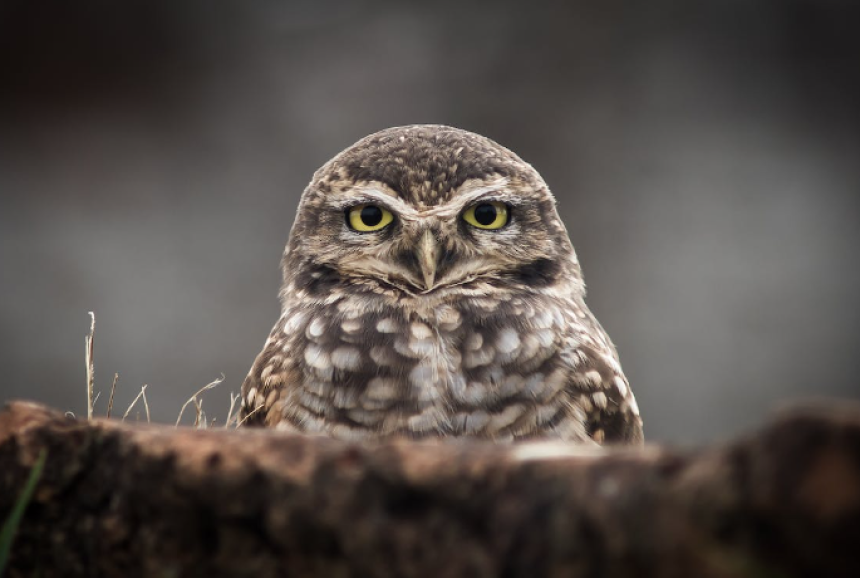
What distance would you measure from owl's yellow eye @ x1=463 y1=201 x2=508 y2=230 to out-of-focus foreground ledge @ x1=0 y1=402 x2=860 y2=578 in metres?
1.21

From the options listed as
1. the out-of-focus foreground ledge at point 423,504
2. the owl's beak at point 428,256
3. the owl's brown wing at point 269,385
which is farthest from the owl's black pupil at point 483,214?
the out-of-focus foreground ledge at point 423,504

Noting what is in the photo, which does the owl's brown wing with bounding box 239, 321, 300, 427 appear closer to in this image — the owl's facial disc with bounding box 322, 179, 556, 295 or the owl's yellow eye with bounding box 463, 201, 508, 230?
the owl's facial disc with bounding box 322, 179, 556, 295

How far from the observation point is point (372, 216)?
2383 millimetres

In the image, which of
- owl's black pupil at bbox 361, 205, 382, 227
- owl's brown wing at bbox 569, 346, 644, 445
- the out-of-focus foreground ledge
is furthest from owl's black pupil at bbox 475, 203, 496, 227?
the out-of-focus foreground ledge

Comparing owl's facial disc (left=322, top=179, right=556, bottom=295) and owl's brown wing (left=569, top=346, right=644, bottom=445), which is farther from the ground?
owl's facial disc (left=322, top=179, right=556, bottom=295)

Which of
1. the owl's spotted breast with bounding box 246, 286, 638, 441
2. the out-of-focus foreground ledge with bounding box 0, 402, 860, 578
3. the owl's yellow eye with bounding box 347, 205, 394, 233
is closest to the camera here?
the out-of-focus foreground ledge with bounding box 0, 402, 860, 578

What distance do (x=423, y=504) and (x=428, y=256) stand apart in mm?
1210

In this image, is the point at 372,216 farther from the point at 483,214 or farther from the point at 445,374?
the point at 445,374

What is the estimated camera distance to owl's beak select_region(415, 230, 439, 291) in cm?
227

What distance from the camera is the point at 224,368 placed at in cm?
614

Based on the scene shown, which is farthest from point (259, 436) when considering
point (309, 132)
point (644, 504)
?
point (309, 132)

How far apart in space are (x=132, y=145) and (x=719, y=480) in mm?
6190

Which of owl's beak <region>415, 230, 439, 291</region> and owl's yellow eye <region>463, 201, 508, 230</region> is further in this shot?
owl's yellow eye <region>463, 201, 508, 230</region>

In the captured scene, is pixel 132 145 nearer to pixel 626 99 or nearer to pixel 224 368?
pixel 224 368
